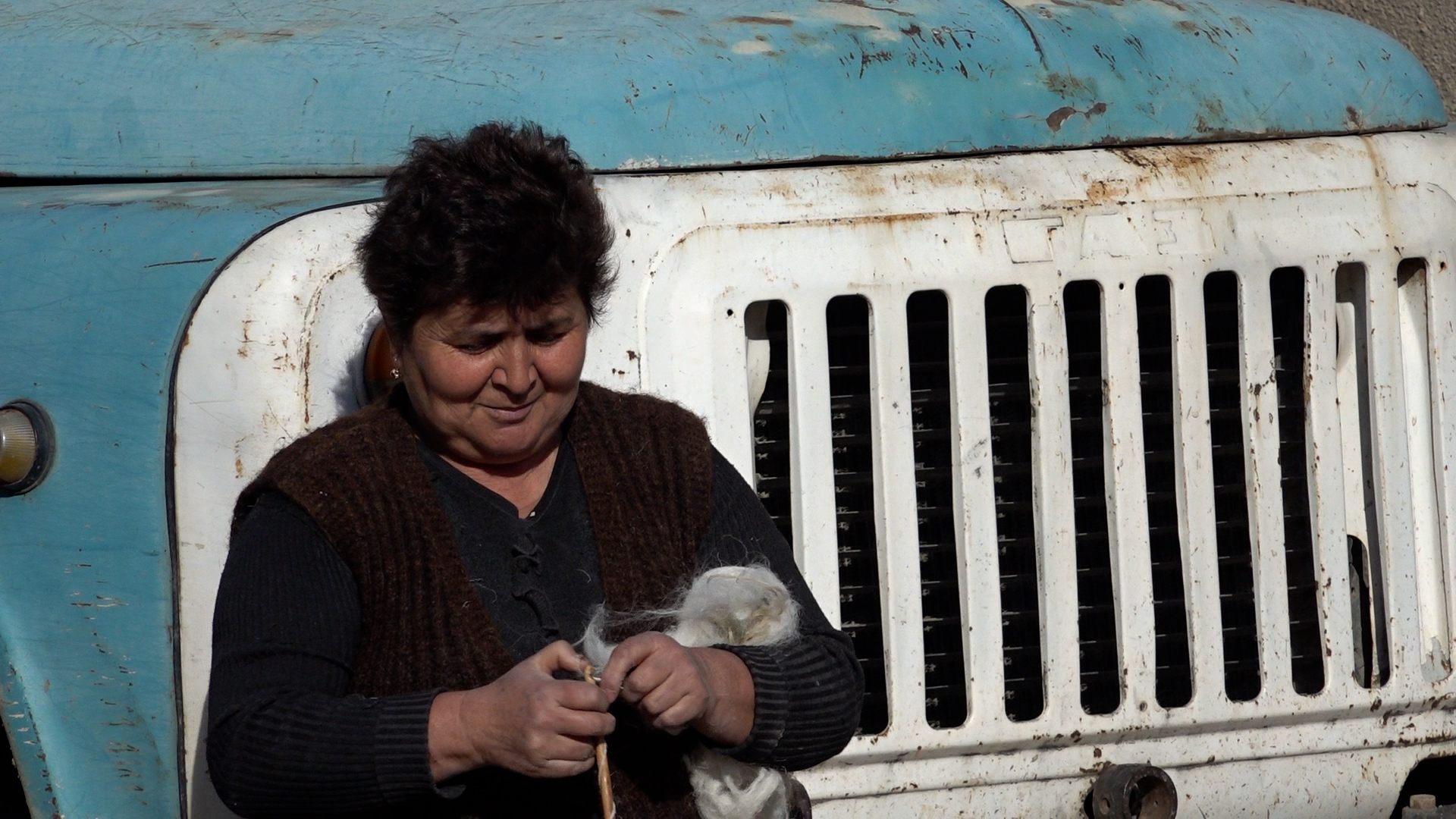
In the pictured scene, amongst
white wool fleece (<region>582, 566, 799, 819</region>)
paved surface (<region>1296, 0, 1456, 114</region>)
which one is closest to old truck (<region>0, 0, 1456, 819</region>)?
white wool fleece (<region>582, 566, 799, 819</region>)

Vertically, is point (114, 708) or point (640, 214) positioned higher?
point (640, 214)

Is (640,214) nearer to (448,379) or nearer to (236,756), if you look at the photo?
(448,379)

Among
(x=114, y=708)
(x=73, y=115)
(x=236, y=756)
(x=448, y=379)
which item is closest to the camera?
(x=236, y=756)

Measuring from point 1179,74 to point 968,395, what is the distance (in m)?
0.56

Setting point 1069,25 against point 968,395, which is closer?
point 968,395

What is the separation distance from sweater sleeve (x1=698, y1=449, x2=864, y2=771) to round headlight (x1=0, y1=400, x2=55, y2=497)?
2.48 ft

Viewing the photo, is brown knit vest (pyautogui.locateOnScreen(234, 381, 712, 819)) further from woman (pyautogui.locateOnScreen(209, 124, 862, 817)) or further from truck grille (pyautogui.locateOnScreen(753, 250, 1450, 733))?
truck grille (pyautogui.locateOnScreen(753, 250, 1450, 733))

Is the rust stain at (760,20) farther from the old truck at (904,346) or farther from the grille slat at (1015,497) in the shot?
the grille slat at (1015,497)

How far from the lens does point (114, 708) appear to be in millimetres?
1879

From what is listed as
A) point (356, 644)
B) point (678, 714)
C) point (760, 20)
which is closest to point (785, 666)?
point (678, 714)

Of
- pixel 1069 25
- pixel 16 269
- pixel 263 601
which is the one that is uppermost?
pixel 1069 25

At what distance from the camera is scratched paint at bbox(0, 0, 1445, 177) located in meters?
2.07

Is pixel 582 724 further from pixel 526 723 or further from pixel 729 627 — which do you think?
pixel 729 627

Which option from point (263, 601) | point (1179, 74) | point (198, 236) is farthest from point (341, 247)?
point (1179, 74)
